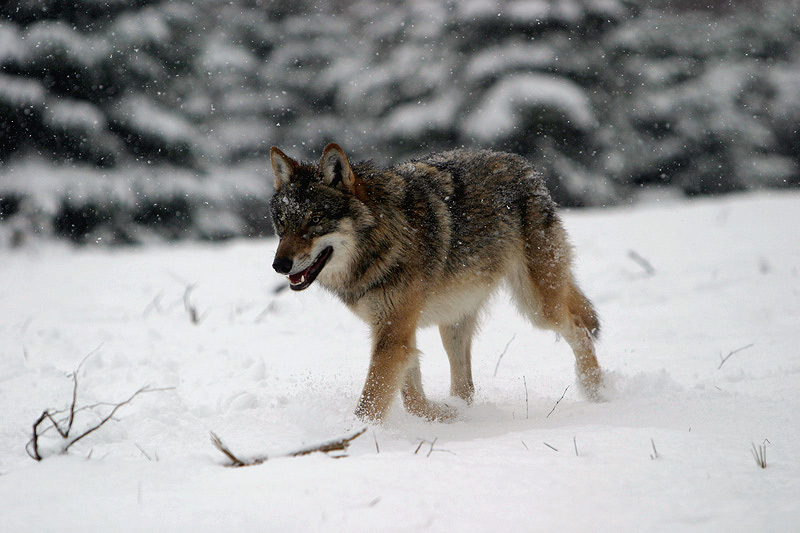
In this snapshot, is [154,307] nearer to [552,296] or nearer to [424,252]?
[424,252]

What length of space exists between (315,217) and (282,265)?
0.36 meters

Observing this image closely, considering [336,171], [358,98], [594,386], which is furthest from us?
[358,98]

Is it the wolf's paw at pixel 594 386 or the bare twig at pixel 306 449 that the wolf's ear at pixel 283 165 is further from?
the wolf's paw at pixel 594 386

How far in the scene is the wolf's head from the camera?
327 cm

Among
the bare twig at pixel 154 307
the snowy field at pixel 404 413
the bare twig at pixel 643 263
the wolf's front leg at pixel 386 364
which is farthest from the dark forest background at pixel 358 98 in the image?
the wolf's front leg at pixel 386 364

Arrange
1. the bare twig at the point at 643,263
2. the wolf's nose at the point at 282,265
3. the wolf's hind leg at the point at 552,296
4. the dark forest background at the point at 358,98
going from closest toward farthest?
the wolf's nose at the point at 282,265 → the wolf's hind leg at the point at 552,296 → the bare twig at the point at 643,263 → the dark forest background at the point at 358,98

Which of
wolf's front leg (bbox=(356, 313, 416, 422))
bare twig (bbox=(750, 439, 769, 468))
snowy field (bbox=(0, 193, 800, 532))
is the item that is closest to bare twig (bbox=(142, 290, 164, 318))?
snowy field (bbox=(0, 193, 800, 532))

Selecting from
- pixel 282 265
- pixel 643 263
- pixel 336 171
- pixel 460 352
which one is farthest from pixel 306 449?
pixel 643 263

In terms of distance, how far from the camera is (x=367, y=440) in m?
2.77

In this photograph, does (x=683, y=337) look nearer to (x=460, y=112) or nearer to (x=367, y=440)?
(x=367, y=440)

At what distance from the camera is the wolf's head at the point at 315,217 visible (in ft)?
10.7

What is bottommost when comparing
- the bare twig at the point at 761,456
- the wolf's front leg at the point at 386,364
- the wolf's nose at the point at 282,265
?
the wolf's front leg at the point at 386,364

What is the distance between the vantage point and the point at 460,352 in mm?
4316

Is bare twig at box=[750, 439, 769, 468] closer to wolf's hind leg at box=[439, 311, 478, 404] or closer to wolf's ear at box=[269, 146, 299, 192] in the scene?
wolf's hind leg at box=[439, 311, 478, 404]
